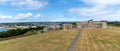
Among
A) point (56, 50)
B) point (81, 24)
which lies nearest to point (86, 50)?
point (56, 50)

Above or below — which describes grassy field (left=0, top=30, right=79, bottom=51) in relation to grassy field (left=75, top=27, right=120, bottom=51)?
above

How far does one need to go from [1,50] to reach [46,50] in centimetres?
585

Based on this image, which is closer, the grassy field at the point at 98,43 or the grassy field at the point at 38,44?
the grassy field at the point at 38,44

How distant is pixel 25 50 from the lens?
76.9 feet

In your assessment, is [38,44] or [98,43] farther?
[98,43]

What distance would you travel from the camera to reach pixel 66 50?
906 inches

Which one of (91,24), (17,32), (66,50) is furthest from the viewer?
(17,32)

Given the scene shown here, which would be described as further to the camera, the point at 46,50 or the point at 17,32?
the point at 17,32

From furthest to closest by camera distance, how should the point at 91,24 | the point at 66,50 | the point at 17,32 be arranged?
the point at 17,32
the point at 91,24
the point at 66,50

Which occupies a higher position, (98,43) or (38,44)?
(38,44)

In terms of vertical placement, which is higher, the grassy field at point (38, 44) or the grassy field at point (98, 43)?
the grassy field at point (38, 44)

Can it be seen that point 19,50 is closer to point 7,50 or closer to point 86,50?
point 7,50

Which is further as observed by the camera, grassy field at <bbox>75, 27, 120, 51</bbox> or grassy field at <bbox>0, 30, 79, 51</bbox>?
grassy field at <bbox>75, 27, 120, 51</bbox>

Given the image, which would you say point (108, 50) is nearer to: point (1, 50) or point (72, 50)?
point (72, 50)
